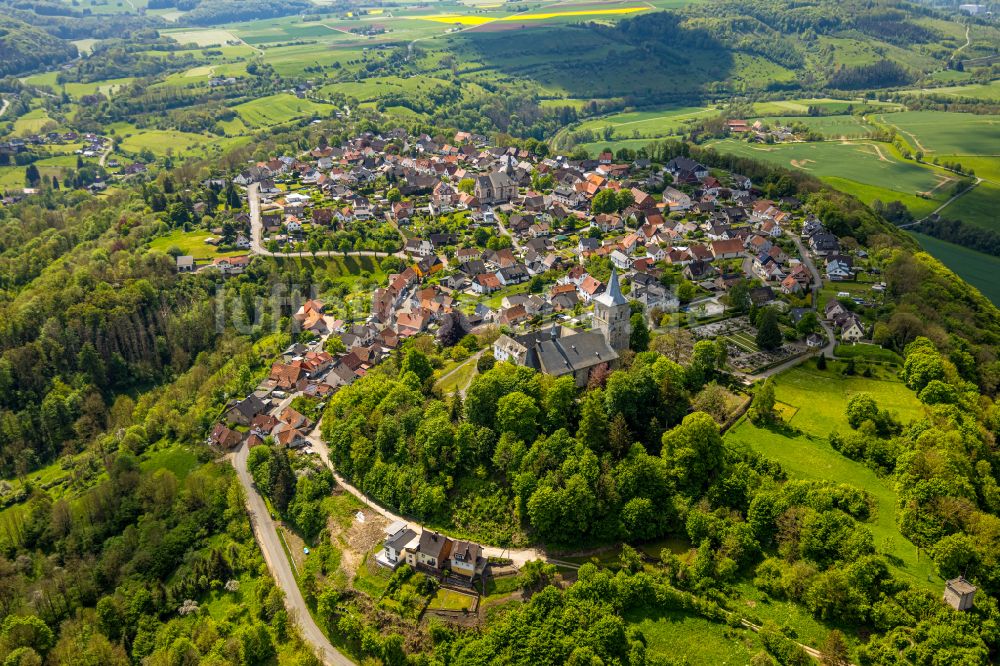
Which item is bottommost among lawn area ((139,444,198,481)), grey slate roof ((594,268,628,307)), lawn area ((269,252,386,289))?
lawn area ((139,444,198,481))

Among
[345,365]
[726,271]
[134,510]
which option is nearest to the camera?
[134,510]

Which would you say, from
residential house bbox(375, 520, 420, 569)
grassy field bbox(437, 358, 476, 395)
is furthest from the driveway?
grassy field bbox(437, 358, 476, 395)

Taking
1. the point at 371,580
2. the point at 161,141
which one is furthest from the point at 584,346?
the point at 161,141

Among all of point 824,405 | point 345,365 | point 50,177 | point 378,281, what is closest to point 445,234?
point 378,281

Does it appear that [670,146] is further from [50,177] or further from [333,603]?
[50,177]

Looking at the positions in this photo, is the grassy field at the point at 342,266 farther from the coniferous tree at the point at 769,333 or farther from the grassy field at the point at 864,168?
the grassy field at the point at 864,168

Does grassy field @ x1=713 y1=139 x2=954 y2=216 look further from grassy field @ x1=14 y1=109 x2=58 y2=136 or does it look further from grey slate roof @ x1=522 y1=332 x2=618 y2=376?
grassy field @ x1=14 y1=109 x2=58 y2=136

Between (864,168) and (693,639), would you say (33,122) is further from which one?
(693,639)
